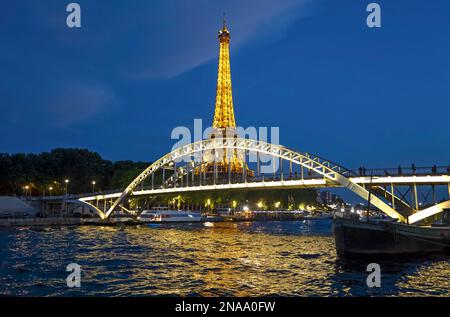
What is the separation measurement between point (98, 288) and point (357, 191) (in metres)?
36.0

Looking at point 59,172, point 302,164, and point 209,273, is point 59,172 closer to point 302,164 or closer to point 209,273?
point 302,164

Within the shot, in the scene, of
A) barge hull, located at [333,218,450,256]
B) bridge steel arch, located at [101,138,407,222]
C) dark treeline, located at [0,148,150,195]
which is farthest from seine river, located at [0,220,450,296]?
dark treeline, located at [0,148,150,195]

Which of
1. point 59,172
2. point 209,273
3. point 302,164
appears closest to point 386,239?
point 209,273

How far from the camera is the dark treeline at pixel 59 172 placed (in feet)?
337

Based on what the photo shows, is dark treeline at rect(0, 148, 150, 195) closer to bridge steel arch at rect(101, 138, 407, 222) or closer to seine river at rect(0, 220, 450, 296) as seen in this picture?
bridge steel arch at rect(101, 138, 407, 222)

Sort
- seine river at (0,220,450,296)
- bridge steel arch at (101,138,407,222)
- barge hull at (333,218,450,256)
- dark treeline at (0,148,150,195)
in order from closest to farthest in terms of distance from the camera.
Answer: seine river at (0,220,450,296) < barge hull at (333,218,450,256) < bridge steel arch at (101,138,407,222) < dark treeline at (0,148,150,195)

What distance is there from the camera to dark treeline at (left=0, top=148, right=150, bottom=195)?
102688 millimetres

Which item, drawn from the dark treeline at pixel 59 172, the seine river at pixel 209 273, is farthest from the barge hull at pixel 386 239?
the dark treeline at pixel 59 172

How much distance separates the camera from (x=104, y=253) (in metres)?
32.7

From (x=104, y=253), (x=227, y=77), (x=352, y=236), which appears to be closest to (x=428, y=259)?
(x=352, y=236)
